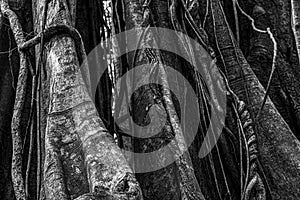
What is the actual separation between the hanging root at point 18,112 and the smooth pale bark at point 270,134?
793mm

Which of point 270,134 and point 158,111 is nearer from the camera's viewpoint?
point 158,111

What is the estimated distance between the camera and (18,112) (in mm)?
1636

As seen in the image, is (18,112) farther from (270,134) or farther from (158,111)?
(270,134)

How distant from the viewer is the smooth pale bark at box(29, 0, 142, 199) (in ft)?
3.43

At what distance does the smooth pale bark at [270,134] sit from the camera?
5.30 feet

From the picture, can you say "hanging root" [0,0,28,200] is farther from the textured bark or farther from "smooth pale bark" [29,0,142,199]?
the textured bark

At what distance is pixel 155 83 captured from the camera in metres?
1.67

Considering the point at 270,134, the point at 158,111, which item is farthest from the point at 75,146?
the point at 270,134

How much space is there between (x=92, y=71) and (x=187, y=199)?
0.93 m

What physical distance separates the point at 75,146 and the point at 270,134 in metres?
0.79

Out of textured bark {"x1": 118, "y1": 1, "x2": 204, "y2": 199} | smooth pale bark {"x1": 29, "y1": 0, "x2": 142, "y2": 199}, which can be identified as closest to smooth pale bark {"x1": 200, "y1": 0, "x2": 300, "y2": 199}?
textured bark {"x1": 118, "y1": 1, "x2": 204, "y2": 199}

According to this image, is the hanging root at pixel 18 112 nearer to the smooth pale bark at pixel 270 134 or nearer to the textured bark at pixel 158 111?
the textured bark at pixel 158 111

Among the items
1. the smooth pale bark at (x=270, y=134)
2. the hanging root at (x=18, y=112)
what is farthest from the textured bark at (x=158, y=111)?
the hanging root at (x=18, y=112)

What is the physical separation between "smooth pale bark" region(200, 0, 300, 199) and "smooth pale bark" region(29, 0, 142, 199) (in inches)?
27.7
